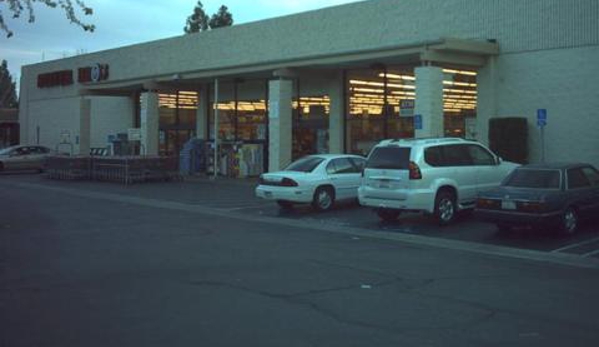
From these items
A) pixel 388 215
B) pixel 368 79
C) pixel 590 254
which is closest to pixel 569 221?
pixel 590 254

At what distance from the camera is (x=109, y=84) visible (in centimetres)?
3612

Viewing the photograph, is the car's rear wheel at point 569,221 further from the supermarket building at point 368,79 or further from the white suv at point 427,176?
the supermarket building at point 368,79

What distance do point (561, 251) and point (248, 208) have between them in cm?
→ 944

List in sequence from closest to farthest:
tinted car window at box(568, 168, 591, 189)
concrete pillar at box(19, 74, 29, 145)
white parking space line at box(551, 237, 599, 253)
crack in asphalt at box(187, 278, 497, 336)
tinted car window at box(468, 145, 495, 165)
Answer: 1. crack in asphalt at box(187, 278, 497, 336)
2. white parking space line at box(551, 237, 599, 253)
3. tinted car window at box(568, 168, 591, 189)
4. tinted car window at box(468, 145, 495, 165)
5. concrete pillar at box(19, 74, 29, 145)

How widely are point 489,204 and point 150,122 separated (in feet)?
76.6

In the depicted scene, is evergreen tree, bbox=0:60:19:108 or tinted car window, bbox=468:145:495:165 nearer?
tinted car window, bbox=468:145:495:165

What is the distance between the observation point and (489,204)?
1348 cm

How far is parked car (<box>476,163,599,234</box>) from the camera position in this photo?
12.8 metres

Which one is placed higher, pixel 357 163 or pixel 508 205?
pixel 357 163

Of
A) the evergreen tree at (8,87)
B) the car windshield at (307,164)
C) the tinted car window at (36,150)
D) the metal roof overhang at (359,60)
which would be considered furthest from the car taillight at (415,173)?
the evergreen tree at (8,87)

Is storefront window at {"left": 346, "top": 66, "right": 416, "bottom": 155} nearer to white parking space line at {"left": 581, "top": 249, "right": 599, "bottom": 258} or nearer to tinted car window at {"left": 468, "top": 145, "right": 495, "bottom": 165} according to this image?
tinted car window at {"left": 468, "top": 145, "right": 495, "bottom": 165}

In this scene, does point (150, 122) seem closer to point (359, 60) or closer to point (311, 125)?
point (311, 125)

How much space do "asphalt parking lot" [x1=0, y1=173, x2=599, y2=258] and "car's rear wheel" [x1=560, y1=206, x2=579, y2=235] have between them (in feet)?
0.49

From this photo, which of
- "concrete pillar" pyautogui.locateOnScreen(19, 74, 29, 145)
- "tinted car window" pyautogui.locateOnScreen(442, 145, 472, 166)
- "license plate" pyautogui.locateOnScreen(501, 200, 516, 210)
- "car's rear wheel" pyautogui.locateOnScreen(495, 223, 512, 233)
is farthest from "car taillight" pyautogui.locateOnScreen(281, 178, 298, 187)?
"concrete pillar" pyautogui.locateOnScreen(19, 74, 29, 145)
